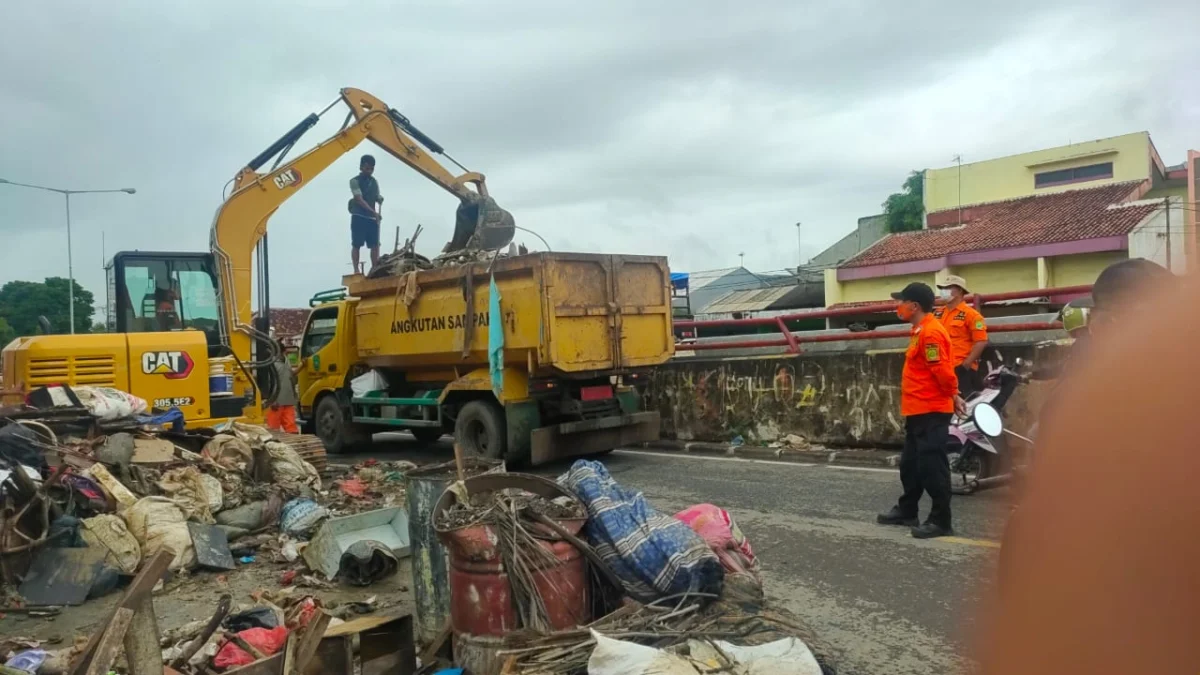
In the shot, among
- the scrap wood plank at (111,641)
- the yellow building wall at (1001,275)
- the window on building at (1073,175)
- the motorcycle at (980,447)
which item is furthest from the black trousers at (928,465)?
the window on building at (1073,175)

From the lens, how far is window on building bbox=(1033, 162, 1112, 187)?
32.5 metres

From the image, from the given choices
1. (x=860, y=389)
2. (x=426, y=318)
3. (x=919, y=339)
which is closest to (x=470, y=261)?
(x=426, y=318)

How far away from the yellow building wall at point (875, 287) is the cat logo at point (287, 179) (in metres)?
23.3

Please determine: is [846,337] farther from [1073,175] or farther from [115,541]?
[1073,175]

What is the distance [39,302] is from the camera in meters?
52.7

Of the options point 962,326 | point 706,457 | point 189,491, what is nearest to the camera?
point 189,491

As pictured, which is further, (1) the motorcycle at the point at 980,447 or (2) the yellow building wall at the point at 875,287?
(2) the yellow building wall at the point at 875,287

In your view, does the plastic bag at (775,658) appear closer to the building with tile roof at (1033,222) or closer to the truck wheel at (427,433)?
the truck wheel at (427,433)

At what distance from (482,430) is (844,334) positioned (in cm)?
465

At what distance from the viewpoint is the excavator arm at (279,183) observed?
1023 centimetres

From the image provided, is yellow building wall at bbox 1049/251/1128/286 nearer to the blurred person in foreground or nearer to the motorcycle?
the motorcycle

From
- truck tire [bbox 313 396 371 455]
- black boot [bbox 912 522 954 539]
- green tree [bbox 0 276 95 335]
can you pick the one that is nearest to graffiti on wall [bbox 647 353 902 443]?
black boot [bbox 912 522 954 539]

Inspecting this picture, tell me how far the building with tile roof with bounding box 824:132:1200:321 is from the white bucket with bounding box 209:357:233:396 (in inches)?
896

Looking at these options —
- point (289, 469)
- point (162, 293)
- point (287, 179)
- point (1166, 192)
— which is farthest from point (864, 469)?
point (1166, 192)
